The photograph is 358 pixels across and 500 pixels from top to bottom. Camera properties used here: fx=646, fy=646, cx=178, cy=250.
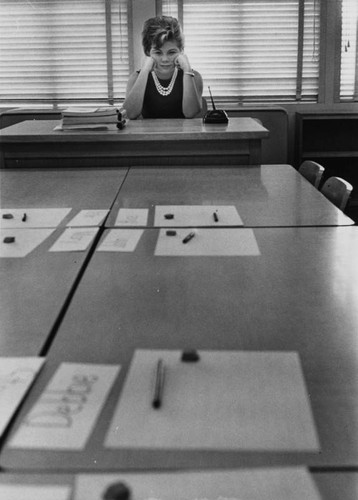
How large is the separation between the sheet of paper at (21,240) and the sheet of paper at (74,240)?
50 millimetres

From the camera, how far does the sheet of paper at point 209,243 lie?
1647 millimetres

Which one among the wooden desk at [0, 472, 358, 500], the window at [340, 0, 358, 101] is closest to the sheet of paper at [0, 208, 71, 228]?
the wooden desk at [0, 472, 358, 500]

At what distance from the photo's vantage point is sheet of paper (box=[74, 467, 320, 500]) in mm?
701

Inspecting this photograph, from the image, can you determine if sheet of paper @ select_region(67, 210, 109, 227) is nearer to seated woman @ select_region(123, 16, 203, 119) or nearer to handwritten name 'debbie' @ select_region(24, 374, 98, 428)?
handwritten name 'debbie' @ select_region(24, 374, 98, 428)

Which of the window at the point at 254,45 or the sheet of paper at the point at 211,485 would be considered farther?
the window at the point at 254,45

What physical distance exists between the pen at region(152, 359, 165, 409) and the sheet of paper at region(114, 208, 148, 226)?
1.00 metres

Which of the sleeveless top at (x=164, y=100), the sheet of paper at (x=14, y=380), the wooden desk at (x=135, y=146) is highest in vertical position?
the sleeveless top at (x=164, y=100)

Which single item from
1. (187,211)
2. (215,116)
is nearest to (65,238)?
(187,211)

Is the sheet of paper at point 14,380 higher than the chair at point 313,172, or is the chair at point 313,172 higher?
the chair at point 313,172

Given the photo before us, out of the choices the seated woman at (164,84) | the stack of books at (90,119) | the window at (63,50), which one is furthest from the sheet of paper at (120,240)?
the window at (63,50)

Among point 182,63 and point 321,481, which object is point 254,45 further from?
point 321,481

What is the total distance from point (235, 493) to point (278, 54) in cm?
572

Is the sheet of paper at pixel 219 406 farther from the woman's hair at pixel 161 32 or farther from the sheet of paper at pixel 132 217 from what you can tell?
the woman's hair at pixel 161 32

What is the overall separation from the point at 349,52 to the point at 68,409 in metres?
5.79
